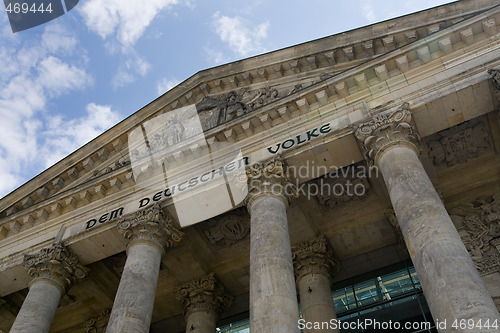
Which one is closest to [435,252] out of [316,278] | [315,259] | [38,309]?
[316,278]

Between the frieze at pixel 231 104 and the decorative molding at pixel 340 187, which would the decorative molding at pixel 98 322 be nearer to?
the frieze at pixel 231 104

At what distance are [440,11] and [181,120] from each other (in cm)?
905

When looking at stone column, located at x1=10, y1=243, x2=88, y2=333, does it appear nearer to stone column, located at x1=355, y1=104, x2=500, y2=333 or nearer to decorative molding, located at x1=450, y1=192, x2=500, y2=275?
stone column, located at x1=355, y1=104, x2=500, y2=333

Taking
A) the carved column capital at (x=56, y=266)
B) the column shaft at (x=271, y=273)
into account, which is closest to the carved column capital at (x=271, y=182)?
the column shaft at (x=271, y=273)

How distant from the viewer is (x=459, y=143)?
14555 mm

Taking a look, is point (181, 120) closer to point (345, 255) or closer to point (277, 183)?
point (277, 183)

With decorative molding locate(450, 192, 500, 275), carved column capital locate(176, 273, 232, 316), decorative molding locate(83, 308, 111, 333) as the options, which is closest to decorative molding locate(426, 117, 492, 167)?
decorative molding locate(450, 192, 500, 275)

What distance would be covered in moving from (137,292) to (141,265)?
0.96m

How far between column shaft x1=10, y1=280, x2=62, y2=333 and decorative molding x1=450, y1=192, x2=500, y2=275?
1101 cm

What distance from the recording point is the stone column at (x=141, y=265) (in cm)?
1160

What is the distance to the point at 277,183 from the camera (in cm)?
1322

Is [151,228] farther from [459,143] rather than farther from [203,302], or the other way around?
[459,143]

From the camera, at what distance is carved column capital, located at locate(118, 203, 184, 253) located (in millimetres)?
13859

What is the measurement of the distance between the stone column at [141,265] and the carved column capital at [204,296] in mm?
2141
